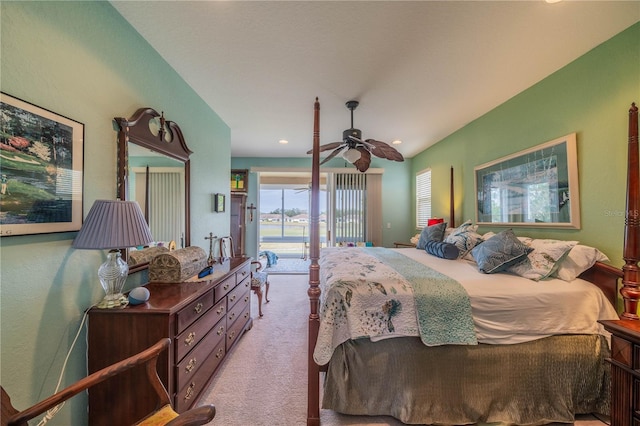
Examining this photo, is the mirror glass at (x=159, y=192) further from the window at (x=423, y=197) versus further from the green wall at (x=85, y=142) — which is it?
the window at (x=423, y=197)

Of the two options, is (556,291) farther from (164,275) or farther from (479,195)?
(164,275)

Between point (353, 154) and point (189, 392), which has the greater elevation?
point (353, 154)

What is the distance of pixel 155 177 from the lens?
199cm

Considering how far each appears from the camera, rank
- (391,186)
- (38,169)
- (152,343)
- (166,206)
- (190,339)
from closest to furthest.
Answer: (38,169), (152,343), (190,339), (166,206), (391,186)

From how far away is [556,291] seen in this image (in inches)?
66.7

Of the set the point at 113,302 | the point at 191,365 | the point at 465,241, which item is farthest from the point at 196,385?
the point at 465,241

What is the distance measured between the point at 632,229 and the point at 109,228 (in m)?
2.81

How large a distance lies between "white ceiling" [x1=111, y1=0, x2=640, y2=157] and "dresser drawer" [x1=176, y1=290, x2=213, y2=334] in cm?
186

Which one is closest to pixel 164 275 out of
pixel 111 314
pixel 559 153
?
pixel 111 314

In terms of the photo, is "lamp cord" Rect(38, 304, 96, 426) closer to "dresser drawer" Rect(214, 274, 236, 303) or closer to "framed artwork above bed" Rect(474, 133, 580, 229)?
"dresser drawer" Rect(214, 274, 236, 303)

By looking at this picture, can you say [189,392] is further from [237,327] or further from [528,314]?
[528,314]

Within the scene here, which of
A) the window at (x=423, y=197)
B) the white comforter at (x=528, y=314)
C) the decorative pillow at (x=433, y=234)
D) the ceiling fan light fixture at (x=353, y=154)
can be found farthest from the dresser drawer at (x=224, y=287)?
the window at (x=423, y=197)

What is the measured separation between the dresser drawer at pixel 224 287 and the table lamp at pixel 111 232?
71 cm

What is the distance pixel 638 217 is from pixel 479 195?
1.94 m
